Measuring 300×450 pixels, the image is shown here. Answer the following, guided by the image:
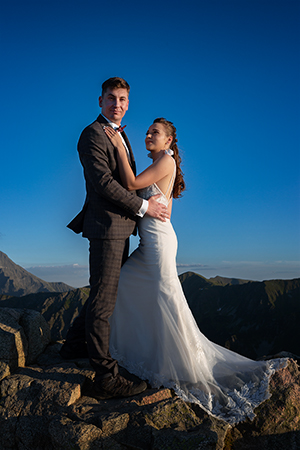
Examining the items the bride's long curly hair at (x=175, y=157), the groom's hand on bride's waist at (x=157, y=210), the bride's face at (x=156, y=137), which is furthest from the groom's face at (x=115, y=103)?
the groom's hand on bride's waist at (x=157, y=210)

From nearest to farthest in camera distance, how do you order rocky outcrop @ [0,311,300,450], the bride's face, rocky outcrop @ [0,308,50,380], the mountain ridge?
rocky outcrop @ [0,311,300,450]
rocky outcrop @ [0,308,50,380]
the bride's face
the mountain ridge

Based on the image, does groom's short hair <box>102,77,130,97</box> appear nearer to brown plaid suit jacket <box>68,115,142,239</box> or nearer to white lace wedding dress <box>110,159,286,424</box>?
brown plaid suit jacket <box>68,115,142,239</box>

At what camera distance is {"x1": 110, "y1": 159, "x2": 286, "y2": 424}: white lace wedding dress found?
439 cm

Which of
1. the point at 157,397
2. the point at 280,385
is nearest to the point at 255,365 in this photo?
the point at 280,385

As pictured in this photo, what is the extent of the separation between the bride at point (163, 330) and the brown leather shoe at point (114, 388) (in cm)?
36

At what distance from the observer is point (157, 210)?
4.68 metres

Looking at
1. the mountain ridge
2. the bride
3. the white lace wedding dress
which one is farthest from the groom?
the mountain ridge

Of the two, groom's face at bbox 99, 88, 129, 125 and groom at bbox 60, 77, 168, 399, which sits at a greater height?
groom's face at bbox 99, 88, 129, 125

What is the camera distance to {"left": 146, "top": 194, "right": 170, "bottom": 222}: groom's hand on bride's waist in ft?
15.2

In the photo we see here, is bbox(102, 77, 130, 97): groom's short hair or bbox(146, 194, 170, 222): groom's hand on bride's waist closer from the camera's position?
bbox(102, 77, 130, 97): groom's short hair

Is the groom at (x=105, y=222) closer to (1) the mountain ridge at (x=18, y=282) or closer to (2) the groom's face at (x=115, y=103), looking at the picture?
(2) the groom's face at (x=115, y=103)

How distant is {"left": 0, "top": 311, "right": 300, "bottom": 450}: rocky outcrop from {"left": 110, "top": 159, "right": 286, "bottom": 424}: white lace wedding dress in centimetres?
25

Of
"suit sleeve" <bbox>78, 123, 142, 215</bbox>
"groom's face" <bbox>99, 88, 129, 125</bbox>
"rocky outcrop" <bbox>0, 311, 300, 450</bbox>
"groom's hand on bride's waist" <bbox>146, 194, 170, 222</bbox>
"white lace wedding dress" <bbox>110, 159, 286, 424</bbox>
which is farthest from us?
"groom's hand on bride's waist" <bbox>146, 194, 170, 222</bbox>

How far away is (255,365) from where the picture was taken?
196 inches
